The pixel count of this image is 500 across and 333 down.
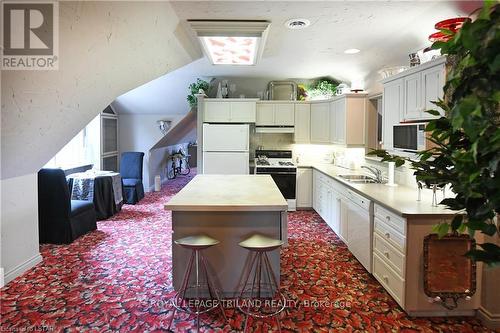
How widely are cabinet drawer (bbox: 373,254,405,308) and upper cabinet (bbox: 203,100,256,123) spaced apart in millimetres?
3801

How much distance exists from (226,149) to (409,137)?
363 cm

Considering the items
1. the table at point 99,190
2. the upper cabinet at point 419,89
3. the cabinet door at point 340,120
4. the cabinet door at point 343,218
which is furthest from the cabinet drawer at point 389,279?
the table at point 99,190

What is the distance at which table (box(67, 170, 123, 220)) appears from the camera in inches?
206

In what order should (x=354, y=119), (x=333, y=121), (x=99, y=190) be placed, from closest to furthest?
(x=354, y=119)
(x=99, y=190)
(x=333, y=121)

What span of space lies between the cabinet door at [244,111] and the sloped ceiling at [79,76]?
2517 mm

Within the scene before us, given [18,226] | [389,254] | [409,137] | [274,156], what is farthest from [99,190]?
[409,137]

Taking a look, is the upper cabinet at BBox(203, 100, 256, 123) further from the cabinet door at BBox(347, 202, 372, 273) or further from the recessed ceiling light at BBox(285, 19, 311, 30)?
the cabinet door at BBox(347, 202, 372, 273)

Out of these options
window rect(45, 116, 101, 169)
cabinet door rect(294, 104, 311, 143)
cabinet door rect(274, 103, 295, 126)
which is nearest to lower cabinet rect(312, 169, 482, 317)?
cabinet door rect(294, 104, 311, 143)

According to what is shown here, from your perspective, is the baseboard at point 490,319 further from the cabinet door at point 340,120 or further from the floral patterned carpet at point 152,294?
the cabinet door at point 340,120

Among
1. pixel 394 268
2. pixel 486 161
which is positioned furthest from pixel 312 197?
pixel 486 161

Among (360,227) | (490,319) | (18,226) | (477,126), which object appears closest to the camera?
(477,126)

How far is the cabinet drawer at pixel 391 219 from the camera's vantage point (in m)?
2.63

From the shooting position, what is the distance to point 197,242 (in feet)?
8.37

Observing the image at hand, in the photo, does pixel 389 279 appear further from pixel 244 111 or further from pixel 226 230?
pixel 244 111
